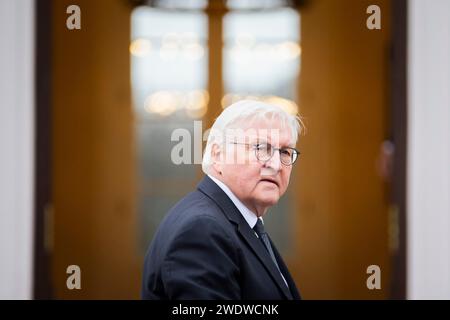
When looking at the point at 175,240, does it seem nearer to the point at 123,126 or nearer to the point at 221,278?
the point at 221,278

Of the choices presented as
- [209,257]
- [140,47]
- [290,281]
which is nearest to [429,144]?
[290,281]

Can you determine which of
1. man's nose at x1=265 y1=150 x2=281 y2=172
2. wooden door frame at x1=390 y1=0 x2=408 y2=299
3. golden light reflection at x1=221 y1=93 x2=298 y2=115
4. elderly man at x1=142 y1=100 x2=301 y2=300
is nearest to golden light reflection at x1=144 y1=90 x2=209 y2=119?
golden light reflection at x1=221 y1=93 x2=298 y2=115

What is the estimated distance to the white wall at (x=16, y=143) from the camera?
2.28m

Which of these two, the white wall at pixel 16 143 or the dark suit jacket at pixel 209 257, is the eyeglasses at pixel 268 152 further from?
the white wall at pixel 16 143

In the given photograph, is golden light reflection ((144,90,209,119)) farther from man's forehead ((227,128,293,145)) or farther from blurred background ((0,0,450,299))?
man's forehead ((227,128,293,145))

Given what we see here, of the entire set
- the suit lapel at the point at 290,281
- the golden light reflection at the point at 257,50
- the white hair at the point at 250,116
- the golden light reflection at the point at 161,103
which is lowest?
the suit lapel at the point at 290,281

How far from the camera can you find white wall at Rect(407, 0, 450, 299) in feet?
7.57

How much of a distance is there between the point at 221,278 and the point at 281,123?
0.37 m

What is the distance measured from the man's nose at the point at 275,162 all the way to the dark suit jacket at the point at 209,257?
4.7 inches

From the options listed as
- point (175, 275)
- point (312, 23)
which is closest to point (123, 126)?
point (312, 23)

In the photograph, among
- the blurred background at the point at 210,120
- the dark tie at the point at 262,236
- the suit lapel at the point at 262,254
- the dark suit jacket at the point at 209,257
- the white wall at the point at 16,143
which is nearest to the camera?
the dark suit jacket at the point at 209,257

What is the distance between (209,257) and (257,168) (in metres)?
0.26

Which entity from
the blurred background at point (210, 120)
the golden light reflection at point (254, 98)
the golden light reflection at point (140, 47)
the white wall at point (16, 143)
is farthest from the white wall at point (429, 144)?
the white wall at point (16, 143)

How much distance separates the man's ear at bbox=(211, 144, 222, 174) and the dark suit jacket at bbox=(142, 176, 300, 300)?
4 centimetres
